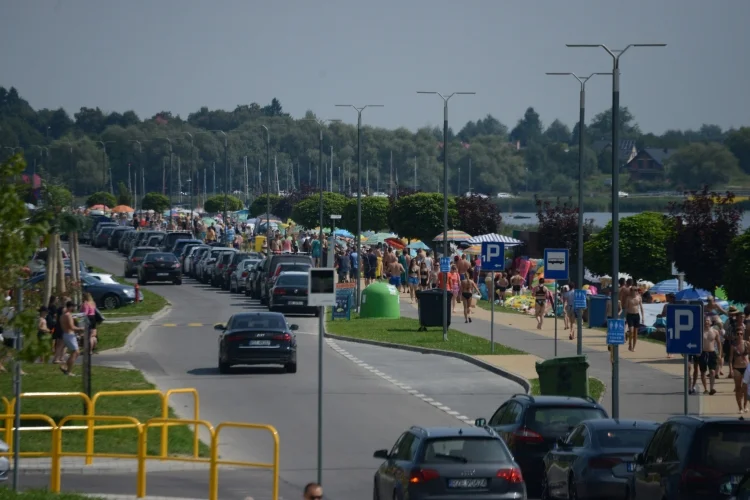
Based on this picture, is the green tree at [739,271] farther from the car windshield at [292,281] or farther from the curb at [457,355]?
the car windshield at [292,281]

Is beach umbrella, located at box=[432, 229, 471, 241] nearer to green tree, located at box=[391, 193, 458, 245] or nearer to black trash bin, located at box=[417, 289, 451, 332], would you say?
green tree, located at box=[391, 193, 458, 245]

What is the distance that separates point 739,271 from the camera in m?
34.6

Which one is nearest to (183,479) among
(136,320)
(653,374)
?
(653,374)

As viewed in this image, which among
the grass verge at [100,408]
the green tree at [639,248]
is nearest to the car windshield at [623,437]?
the grass verge at [100,408]

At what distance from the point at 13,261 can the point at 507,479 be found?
566 cm

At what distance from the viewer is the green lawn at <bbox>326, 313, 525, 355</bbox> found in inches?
1460

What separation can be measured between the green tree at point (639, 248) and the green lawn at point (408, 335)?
22.6 ft

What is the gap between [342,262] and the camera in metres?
58.1

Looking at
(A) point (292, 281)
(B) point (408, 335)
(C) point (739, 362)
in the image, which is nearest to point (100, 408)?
(C) point (739, 362)

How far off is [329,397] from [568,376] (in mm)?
4854

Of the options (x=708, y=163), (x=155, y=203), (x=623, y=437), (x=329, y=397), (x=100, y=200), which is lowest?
(x=329, y=397)

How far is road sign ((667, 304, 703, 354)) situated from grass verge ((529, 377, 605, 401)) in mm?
6051

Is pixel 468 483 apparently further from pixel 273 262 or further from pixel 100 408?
pixel 273 262

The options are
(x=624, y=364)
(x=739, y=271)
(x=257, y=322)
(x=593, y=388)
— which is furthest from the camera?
(x=739, y=271)
